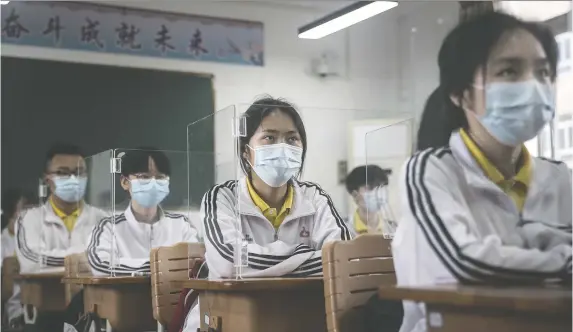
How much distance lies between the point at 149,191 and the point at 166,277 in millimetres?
659

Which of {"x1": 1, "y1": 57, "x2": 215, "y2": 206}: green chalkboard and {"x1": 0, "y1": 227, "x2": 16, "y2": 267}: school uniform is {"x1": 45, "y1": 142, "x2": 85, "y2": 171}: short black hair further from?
{"x1": 0, "y1": 227, "x2": 16, "y2": 267}: school uniform

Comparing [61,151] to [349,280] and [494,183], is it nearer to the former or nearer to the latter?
[349,280]

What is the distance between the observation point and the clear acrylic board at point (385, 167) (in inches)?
105

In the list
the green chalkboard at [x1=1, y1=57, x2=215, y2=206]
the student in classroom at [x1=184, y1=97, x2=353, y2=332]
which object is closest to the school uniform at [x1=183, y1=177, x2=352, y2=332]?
the student in classroom at [x1=184, y1=97, x2=353, y2=332]

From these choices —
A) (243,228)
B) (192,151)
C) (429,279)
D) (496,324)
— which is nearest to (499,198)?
(429,279)

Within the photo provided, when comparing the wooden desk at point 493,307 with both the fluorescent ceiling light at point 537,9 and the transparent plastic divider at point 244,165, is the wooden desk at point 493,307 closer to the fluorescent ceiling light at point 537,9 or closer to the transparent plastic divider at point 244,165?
the fluorescent ceiling light at point 537,9

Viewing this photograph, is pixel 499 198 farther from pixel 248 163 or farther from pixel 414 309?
pixel 248 163

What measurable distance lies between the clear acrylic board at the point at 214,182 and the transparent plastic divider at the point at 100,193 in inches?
23.9

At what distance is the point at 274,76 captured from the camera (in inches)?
230

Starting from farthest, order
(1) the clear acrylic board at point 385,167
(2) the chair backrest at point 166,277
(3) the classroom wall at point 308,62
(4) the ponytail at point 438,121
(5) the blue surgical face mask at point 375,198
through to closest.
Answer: (3) the classroom wall at point 308,62 → (2) the chair backrest at point 166,277 → (5) the blue surgical face mask at point 375,198 → (1) the clear acrylic board at point 385,167 → (4) the ponytail at point 438,121

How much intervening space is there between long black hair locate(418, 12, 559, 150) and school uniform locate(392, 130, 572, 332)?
0.33ft

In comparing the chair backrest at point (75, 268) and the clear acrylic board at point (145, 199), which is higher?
the clear acrylic board at point (145, 199)

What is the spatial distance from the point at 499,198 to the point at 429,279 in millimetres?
283

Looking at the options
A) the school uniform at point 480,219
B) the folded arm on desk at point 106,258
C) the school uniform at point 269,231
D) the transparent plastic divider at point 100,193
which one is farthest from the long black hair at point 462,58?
the transparent plastic divider at point 100,193
